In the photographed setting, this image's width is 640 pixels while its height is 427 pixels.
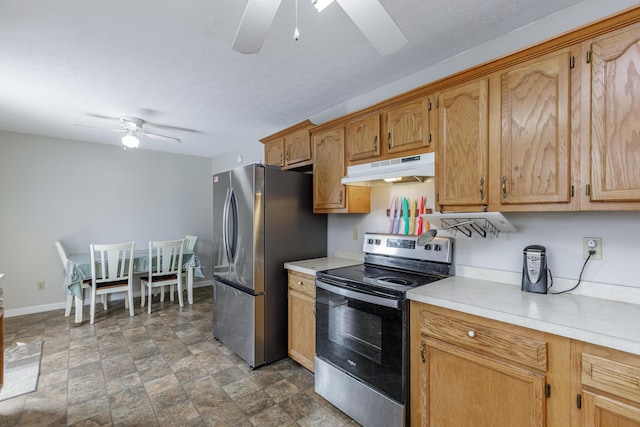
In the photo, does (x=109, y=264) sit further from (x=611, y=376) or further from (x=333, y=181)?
(x=611, y=376)

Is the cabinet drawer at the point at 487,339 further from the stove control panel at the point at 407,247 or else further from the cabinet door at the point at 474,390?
the stove control panel at the point at 407,247

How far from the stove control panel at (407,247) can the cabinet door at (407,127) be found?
687 millimetres

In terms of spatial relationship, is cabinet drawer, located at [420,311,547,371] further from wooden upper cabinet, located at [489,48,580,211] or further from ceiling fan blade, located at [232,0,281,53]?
ceiling fan blade, located at [232,0,281,53]

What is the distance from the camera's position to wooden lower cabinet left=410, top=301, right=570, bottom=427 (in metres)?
1.25

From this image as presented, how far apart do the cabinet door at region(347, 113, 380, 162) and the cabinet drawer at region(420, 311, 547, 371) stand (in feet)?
4.12

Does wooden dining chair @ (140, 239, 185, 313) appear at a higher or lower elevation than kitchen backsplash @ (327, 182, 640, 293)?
lower

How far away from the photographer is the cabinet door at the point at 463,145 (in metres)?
1.71

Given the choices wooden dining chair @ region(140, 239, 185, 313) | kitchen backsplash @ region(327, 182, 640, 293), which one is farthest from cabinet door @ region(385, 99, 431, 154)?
wooden dining chair @ region(140, 239, 185, 313)

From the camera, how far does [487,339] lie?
1411 millimetres

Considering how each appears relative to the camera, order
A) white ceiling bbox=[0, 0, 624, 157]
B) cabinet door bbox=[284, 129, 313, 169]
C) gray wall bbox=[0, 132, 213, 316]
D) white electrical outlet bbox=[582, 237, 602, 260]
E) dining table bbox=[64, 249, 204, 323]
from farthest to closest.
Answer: gray wall bbox=[0, 132, 213, 316] → dining table bbox=[64, 249, 204, 323] → cabinet door bbox=[284, 129, 313, 169] → white ceiling bbox=[0, 0, 624, 157] → white electrical outlet bbox=[582, 237, 602, 260]

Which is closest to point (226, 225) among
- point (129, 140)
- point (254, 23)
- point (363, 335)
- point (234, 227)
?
point (234, 227)

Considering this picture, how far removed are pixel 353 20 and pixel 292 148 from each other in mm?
2066

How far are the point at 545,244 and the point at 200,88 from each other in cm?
290

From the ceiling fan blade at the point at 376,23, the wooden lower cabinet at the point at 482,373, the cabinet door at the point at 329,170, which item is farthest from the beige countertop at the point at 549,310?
the ceiling fan blade at the point at 376,23
